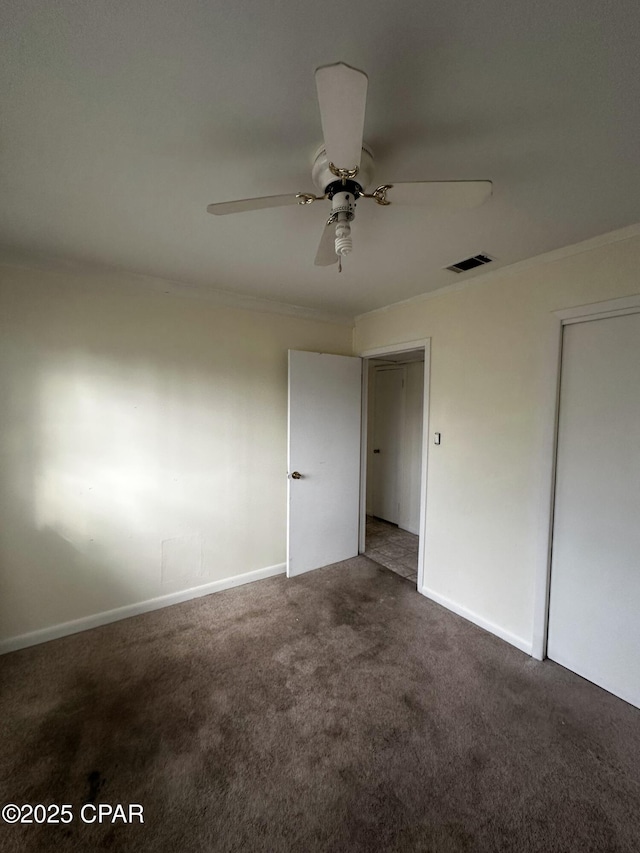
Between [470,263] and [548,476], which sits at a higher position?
[470,263]

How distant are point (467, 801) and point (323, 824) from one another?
0.57 meters

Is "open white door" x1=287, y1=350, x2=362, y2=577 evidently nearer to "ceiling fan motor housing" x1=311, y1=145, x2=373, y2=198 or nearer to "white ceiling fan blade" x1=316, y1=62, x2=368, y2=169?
"ceiling fan motor housing" x1=311, y1=145, x2=373, y2=198

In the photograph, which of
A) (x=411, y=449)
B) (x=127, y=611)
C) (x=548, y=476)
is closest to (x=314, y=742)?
(x=127, y=611)

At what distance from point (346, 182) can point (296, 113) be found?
0.79 ft

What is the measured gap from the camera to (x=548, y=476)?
6.73ft

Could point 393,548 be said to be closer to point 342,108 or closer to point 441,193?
point 441,193

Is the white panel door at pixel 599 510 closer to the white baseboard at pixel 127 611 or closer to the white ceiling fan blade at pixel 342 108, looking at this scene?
the white ceiling fan blade at pixel 342 108

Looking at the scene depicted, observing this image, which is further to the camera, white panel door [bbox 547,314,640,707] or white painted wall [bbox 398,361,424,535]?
white painted wall [bbox 398,361,424,535]

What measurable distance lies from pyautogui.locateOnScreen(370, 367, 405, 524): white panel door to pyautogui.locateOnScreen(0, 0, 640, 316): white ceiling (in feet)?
8.53

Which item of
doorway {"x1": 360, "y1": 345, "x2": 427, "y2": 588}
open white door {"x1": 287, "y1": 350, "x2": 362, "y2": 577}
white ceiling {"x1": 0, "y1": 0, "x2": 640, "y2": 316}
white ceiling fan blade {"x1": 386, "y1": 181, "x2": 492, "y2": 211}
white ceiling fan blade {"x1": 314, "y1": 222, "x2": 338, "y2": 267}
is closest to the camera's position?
white ceiling {"x1": 0, "y1": 0, "x2": 640, "y2": 316}

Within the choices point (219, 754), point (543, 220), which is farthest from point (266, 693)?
point (543, 220)

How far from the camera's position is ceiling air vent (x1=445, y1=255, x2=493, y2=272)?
2119 mm
